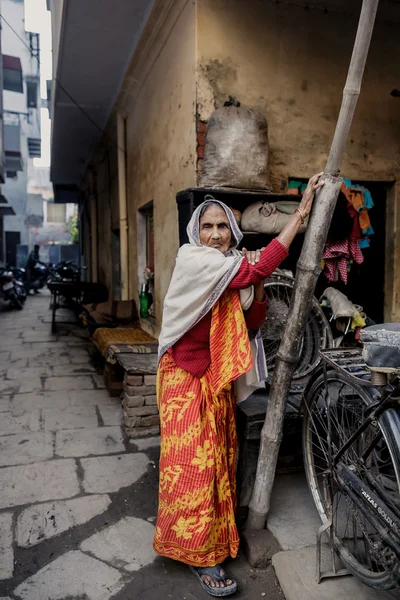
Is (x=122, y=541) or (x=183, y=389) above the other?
(x=183, y=389)

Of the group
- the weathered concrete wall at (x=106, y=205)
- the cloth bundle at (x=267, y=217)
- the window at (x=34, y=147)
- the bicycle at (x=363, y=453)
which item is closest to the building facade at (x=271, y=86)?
the cloth bundle at (x=267, y=217)

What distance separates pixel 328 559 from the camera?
260 centimetres

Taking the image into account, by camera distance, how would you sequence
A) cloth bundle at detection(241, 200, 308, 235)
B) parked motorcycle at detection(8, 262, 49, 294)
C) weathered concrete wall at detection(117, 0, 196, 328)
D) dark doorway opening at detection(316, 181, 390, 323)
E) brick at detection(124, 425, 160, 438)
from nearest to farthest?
cloth bundle at detection(241, 200, 308, 235)
weathered concrete wall at detection(117, 0, 196, 328)
brick at detection(124, 425, 160, 438)
dark doorway opening at detection(316, 181, 390, 323)
parked motorcycle at detection(8, 262, 49, 294)

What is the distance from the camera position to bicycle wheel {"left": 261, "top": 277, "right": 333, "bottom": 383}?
3621 mm

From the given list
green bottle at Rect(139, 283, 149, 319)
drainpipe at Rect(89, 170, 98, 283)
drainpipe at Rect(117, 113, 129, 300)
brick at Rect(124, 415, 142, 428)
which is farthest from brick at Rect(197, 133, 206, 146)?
drainpipe at Rect(89, 170, 98, 283)

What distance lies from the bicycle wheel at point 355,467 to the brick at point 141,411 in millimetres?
1816

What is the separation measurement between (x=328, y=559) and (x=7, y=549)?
1783 mm

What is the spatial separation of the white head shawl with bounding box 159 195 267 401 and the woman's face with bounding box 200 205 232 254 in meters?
0.02

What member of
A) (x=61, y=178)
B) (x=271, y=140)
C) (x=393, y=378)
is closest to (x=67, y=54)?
(x=271, y=140)

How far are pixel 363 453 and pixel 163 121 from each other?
3930 millimetres

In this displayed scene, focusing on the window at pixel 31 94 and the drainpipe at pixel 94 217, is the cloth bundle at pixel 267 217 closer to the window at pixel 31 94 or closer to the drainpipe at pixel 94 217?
the drainpipe at pixel 94 217

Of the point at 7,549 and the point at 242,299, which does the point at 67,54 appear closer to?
the point at 242,299

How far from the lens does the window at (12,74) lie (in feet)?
81.2

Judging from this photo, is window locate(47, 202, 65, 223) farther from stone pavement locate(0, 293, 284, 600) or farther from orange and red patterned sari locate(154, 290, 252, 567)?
orange and red patterned sari locate(154, 290, 252, 567)
